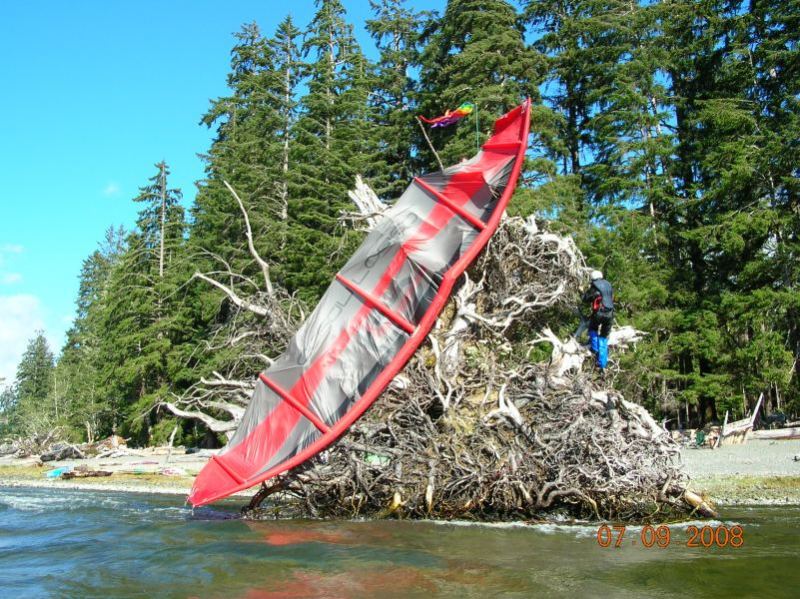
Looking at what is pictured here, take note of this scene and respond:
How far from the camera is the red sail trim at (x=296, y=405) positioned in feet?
30.9

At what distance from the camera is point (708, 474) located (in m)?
14.8

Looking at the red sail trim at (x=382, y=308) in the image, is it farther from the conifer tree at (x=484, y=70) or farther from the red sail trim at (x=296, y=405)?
the conifer tree at (x=484, y=70)

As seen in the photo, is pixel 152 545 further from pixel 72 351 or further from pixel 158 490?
pixel 72 351

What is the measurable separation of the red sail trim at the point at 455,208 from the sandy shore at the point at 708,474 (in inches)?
266

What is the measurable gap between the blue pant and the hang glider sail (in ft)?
A: 9.10

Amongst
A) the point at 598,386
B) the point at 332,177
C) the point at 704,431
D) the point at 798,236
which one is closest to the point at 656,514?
the point at 598,386

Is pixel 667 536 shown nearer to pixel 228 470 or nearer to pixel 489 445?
pixel 489 445

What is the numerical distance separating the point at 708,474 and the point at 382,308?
944 centimetres

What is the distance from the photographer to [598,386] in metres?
11.4

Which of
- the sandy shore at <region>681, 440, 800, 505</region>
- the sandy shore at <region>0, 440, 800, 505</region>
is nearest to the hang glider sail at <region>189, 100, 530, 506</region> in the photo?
the sandy shore at <region>0, 440, 800, 505</region>

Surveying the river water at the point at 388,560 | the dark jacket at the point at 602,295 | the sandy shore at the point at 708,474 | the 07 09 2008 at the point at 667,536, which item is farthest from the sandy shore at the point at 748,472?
the dark jacket at the point at 602,295

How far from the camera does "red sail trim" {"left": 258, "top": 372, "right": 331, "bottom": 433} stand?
941 cm

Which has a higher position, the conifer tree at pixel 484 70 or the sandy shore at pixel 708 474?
the conifer tree at pixel 484 70

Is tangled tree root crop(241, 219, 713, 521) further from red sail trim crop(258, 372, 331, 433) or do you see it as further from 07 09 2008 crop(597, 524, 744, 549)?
red sail trim crop(258, 372, 331, 433)
